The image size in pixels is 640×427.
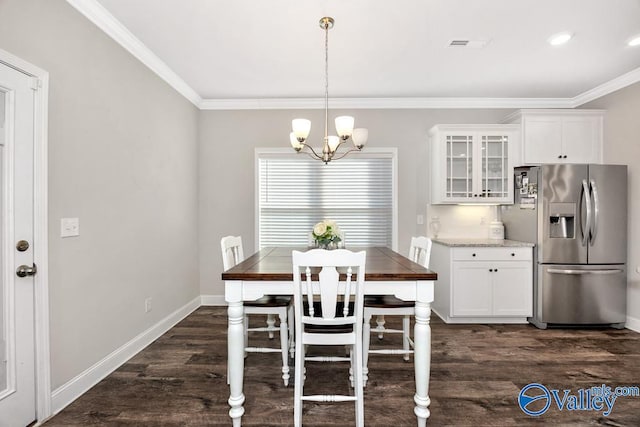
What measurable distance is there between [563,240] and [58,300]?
444 cm

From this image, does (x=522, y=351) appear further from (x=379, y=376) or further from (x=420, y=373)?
(x=420, y=373)

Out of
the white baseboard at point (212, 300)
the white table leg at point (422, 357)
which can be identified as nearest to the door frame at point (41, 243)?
the white table leg at point (422, 357)

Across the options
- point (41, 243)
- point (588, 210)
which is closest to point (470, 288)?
point (588, 210)

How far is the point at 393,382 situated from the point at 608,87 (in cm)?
396

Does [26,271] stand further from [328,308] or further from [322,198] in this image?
[322,198]

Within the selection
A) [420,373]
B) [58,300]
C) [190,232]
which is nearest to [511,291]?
[420,373]

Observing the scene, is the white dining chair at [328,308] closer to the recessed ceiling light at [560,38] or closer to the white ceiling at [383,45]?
the white ceiling at [383,45]

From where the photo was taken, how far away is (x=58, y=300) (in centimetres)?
214

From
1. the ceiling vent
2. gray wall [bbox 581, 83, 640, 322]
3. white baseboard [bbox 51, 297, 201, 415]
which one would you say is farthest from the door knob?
gray wall [bbox 581, 83, 640, 322]

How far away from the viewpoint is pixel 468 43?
2906 millimetres

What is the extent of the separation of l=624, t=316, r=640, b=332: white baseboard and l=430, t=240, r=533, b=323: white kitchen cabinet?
38.8 inches

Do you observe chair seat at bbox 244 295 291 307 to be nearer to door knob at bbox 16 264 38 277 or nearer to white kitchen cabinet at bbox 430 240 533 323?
door knob at bbox 16 264 38 277

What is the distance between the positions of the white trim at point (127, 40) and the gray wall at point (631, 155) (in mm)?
4760

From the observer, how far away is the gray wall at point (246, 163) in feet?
14.5
